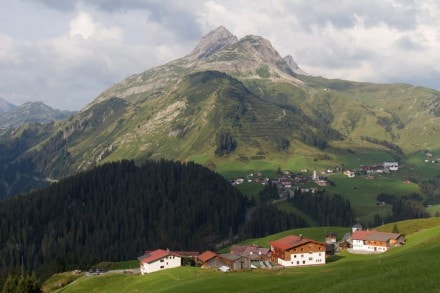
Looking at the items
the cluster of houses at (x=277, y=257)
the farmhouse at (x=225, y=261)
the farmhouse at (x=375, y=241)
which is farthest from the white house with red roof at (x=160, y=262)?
the farmhouse at (x=375, y=241)

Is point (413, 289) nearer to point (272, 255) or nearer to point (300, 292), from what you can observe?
point (300, 292)

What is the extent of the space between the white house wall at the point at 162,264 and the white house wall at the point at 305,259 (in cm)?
2886

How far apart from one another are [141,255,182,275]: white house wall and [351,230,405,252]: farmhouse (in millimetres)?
53991

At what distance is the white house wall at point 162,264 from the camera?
411 ft

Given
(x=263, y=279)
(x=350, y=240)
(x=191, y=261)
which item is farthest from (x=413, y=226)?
(x=263, y=279)

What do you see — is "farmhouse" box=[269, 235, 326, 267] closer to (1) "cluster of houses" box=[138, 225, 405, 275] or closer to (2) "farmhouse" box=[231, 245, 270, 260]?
(1) "cluster of houses" box=[138, 225, 405, 275]

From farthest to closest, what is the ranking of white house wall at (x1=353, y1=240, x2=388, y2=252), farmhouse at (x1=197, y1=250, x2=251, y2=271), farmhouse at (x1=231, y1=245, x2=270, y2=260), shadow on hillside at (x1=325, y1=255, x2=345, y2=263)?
white house wall at (x1=353, y1=240, x2=388, y2=252), farmhouse at (x1=231, y1=245, x2=270, y2=260), shadow on hillside at (x1=325, y1=255, x2=345, y2=263), farmhouse at (x1=197, y1=250, x2=251, y2=271)

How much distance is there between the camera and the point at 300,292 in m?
67.2

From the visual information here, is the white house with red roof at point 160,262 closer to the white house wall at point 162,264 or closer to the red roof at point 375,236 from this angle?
the white house wall at point 162,264

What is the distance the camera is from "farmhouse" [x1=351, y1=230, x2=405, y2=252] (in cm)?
13421

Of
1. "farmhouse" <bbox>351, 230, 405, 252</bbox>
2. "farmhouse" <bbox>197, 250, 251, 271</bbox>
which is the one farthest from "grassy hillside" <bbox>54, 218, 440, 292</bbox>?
"farmhouse" <bbox>351, 230, 405, 252</bbox>

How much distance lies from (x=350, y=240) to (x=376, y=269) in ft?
262

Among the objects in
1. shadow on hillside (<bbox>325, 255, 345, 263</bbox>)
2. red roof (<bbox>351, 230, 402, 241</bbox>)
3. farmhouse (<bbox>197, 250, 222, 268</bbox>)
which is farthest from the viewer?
red roof (<bbox>351, 230, 402, 241</bbox>)

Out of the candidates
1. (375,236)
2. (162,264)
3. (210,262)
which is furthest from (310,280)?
(375,236)
